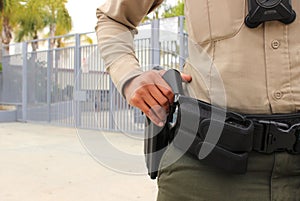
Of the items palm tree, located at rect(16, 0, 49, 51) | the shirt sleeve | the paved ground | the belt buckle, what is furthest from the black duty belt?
palm tree, located at rect(16, 0, 49, 51)

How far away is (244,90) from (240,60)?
0.08 meters

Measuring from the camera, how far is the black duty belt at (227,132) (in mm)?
1074

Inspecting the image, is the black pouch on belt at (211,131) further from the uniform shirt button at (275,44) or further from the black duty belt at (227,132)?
the uniform shirt button at (275,44)

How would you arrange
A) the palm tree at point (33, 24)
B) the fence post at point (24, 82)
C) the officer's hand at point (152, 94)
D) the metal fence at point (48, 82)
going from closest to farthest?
the officer's hand at point (152, 94)
the metal fence at point (48, 82)
the fence post at point (24, 82)
the palm tree at point (33, 24)

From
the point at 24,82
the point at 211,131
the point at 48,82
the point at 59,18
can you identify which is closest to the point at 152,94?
the point at 211,131

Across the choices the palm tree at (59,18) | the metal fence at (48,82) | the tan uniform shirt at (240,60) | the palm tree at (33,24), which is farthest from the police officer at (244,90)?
the palm tree at (59,18)

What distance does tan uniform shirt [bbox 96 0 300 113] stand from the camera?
111 cm

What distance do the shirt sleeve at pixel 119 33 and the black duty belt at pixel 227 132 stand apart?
17 centimetres

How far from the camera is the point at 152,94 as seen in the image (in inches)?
40.7

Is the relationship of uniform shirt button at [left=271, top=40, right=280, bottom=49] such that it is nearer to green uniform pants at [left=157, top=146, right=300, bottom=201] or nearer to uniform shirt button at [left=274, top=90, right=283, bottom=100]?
A: uniform shirt button at [left=274, top=90, right=283, bottom=100]

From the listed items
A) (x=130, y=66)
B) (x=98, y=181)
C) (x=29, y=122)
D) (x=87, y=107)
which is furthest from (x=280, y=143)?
(x=29, y=122)

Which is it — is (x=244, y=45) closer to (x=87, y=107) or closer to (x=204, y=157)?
(x=204, y=157)

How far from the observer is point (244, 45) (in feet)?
3.71

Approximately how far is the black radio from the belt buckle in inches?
10.6
